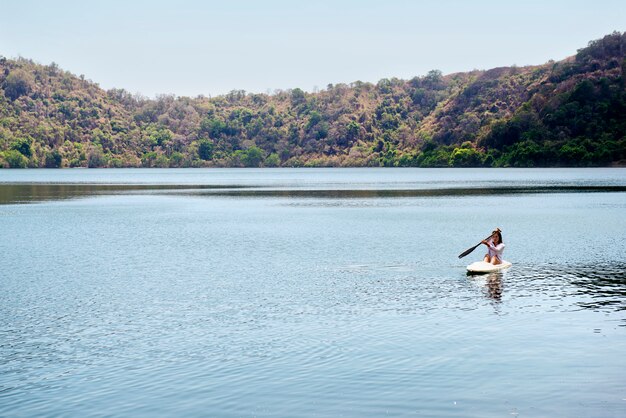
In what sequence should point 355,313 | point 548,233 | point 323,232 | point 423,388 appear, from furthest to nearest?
point 323,232 → point 548,233 → point 355,313 → point 423,388

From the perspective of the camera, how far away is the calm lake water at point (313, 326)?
690 inches

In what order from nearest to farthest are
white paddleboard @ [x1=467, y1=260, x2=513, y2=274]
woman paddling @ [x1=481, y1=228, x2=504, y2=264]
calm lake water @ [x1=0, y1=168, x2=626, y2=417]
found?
calm lake water @ [x1=0, y1=168, x2=626, y2=417]
white paddleboard @ [x1=467, y1=260, x2=513, y2=274]
woman paddling @ [x1=481, y1=228, x2=504, y2=264]

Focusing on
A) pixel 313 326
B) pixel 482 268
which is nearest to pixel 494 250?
pixel 482 268

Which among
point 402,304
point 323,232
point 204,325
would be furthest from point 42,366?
point 323,232

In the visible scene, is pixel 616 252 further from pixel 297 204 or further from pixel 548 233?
pixel 297 204

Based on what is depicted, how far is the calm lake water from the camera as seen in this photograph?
57.5 feet

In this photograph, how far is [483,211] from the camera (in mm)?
77812

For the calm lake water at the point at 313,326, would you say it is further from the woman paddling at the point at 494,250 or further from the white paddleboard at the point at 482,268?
the woman paddling at the point at 494,250

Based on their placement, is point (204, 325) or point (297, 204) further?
point (297, 204)

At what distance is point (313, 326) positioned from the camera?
25.2 meters

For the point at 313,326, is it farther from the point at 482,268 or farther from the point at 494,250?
the point at 494,250

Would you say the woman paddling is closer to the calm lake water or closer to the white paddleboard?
the white paddleboard

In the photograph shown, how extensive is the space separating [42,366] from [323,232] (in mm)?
40047

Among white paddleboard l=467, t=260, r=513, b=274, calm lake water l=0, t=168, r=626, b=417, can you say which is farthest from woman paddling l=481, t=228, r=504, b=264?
calm lake water l=0, t=168, r=626, b=417
